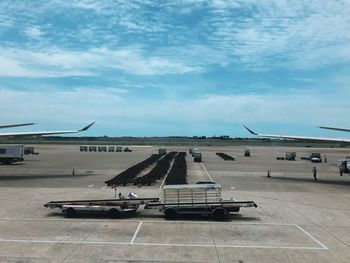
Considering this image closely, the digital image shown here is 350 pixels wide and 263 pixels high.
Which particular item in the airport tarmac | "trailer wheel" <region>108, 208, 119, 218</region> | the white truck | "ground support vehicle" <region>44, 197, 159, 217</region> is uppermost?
the white truck

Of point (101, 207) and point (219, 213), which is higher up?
point (101, 207)

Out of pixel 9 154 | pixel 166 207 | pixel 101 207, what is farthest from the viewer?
pixel 9 154

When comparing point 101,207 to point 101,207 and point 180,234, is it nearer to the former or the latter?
point 101,207

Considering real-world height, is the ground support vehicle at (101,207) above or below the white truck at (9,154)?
below

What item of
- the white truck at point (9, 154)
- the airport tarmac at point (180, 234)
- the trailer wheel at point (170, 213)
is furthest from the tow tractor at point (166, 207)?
the white truck at point (9, 154)

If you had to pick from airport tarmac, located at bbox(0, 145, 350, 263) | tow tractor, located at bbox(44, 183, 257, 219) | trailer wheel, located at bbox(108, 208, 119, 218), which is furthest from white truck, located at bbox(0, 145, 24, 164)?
trailer wheel, located at bbox(108, 208, 119, 218)

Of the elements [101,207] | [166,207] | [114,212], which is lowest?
[114,212]

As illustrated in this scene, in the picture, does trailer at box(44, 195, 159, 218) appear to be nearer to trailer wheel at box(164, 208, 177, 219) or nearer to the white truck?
trailer wheel at box(164, 208, 177, 219)

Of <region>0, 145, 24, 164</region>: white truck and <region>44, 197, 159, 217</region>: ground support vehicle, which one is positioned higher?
<region>0, 145, 24, 164</region>: white truck

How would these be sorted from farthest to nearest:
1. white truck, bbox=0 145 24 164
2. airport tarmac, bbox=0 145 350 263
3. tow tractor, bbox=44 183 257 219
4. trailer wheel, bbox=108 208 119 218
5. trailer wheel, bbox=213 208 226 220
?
white truck, bbox=0 145 24 164, trailer wheel, bbox=108 208 119 218, tow tractor, bbox=44 183 257 219, trailer wheel, bbox=213 208 226 220, airport tarmac, bbox=0 145 350 263

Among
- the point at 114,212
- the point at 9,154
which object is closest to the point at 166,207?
the point at 114,212

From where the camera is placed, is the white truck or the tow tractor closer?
the tow tractor

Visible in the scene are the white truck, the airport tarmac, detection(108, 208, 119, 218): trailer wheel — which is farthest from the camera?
the white truck

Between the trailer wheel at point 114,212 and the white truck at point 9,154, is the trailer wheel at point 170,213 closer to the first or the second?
the trailer wheel at point 114,212
